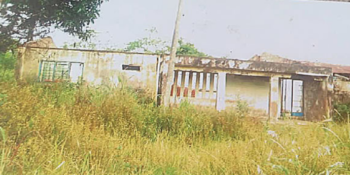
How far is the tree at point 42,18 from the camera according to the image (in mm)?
1729

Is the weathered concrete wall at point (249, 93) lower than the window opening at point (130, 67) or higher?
lower

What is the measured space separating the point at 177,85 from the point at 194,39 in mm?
372

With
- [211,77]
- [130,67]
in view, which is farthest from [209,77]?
[130,67]

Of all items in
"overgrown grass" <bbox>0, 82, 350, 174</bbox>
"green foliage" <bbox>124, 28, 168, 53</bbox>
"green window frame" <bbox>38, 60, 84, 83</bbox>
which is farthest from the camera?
"green foliage" <bbox>124, 28, 168, 53</bbox>

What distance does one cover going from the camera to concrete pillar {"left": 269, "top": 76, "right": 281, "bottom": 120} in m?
1.69

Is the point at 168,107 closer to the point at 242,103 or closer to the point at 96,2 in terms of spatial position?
the point at 242,103

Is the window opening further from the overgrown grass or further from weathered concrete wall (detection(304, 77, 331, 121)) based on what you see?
weathered concrete wall (detection(304, 77, 331, 121))

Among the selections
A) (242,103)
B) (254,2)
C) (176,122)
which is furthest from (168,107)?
(254,2)

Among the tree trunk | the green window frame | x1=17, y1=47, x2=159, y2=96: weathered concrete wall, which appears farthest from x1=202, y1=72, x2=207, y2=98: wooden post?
the green window frame

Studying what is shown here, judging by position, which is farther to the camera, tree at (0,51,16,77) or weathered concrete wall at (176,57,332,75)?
weathered concrete wall at (176,57,332,75)

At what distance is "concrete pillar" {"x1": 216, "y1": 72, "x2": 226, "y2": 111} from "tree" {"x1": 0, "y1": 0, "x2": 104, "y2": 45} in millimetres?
1008

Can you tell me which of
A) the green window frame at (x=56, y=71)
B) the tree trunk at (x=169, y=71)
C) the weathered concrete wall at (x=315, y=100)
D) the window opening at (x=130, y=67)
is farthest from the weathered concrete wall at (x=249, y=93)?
the green window frame at (x=56, y=71)

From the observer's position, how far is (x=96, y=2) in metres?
1.83

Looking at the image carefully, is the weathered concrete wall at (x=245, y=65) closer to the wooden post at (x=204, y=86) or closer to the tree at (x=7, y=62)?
the wooden post at (x=204, y=86)
